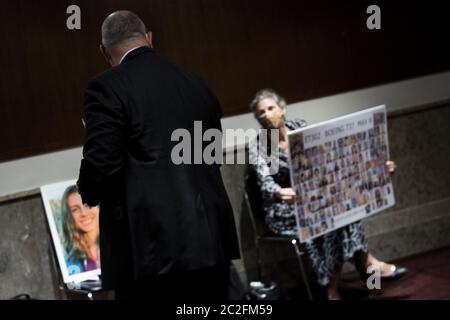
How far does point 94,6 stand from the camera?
15.4 feet

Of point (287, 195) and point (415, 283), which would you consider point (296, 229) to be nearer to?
point (287, 195)

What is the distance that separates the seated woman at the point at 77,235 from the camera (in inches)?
179

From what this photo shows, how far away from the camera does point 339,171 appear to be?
4652 mm

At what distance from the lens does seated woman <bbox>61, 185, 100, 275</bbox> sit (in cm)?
455

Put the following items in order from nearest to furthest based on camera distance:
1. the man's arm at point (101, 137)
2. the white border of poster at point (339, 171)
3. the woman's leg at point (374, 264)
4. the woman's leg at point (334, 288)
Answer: the man's arm at point (101, 137) < the white border of poster at point (339, 171) < the woman's leg at point (334, 288) < the woman's leg at point (374, 264)

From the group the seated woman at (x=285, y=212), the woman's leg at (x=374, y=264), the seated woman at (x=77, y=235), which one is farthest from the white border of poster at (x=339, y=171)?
the seated woman at (x=77, y=235)

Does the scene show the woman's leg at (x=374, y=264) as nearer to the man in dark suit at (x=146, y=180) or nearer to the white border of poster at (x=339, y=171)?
the white border of poster at (x=339, y=171)

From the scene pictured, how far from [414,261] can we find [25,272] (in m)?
2.64

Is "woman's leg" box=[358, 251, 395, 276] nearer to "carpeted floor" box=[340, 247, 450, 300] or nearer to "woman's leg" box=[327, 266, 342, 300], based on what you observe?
"carpeted floor" box=[340, 247, 450, 300]

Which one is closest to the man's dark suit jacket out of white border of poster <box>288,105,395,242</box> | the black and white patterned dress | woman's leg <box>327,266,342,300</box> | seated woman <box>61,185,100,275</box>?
white border of poster <box>288,105,395,242</box>

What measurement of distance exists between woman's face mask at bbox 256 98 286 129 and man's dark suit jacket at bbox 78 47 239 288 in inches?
77.5

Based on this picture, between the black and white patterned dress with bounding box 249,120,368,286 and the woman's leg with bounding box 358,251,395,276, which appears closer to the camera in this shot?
the black and white patterned dress with bounding box 249,120,368,286

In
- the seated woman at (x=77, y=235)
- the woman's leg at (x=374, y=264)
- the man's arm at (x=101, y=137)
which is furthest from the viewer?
the woman's leg at (x=374, y=264)

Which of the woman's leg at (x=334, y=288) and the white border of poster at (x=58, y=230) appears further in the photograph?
the woman's leg at (x=334, y=288)
